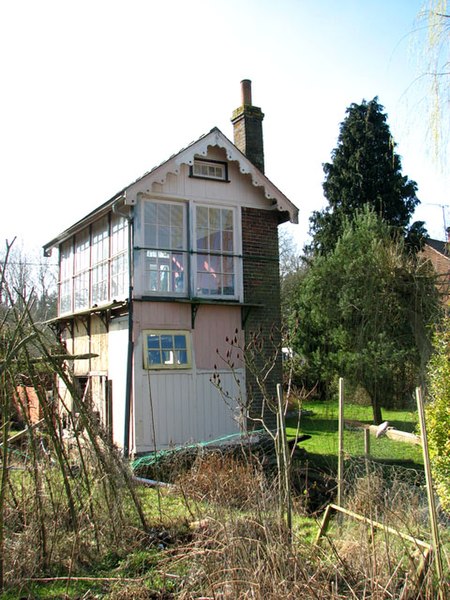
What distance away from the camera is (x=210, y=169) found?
1405cm

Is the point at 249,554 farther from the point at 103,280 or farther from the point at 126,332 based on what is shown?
the point at 103,280

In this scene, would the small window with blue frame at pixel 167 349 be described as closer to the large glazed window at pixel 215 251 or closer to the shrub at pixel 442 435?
the large glazed window at pixel 215 251

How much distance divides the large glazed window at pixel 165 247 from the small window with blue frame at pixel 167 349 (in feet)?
3.11

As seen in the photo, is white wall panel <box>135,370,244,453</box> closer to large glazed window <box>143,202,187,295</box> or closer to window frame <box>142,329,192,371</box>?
window frame <box>142,329,192,371</box>

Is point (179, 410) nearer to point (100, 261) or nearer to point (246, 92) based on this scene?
point (100, 261)

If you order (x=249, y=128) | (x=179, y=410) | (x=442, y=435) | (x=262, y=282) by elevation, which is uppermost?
(x=249, y=128)

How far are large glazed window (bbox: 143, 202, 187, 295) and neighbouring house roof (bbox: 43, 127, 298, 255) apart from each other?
2.51 feet

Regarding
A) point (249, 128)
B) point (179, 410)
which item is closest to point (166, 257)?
point (179, 410)

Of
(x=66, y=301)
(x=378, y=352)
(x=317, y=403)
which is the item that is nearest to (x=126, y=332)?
(x=66, y=301)

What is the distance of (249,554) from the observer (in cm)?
434

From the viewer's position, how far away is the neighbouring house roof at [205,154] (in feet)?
41.7

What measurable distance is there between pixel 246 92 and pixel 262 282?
205 inches

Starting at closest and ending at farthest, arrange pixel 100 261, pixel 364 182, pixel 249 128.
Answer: pixel 100 261
pixel 249 128
pixel 364 182

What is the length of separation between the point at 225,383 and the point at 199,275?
251 centimetres
